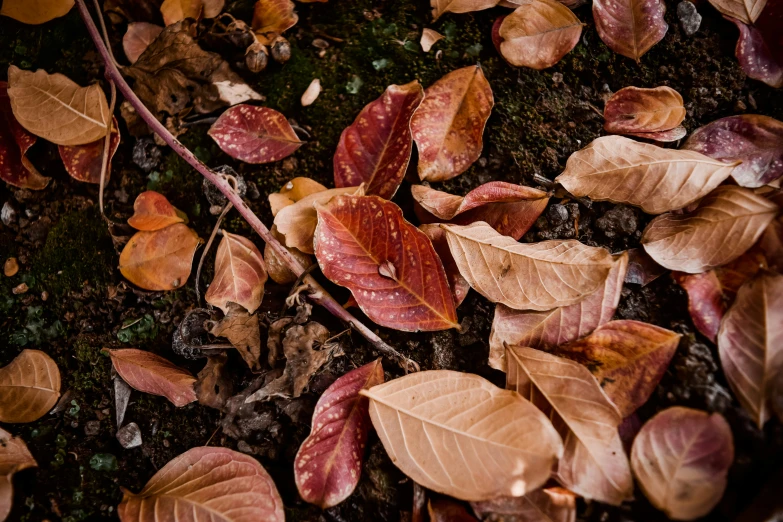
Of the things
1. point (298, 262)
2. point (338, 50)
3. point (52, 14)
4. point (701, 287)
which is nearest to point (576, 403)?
point (701, 287)

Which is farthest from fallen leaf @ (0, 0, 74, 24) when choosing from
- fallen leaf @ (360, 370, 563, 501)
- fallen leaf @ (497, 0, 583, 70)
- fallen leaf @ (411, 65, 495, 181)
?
fallen leaf @ (360, 370, 563, 501)

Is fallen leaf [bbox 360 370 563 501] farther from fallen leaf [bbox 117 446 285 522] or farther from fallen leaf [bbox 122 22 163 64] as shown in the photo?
fallen leaf [bbox 122 22 163 64]

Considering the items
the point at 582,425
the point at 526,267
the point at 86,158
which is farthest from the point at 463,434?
the point at 86,158

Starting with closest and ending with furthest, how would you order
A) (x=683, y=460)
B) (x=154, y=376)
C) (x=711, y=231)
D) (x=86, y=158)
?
(x=683, y=460) → (x=711, y=231) → (x=154, y=376) → (x=86, y=158)

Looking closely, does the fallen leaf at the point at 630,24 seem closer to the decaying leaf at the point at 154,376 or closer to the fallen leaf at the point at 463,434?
the fallen leaf at the point at 463,434

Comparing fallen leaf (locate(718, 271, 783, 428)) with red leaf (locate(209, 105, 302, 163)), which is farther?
red leaf (locate(209, 105, 302, 163))

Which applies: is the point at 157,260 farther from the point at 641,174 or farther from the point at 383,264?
the point at 641,174
